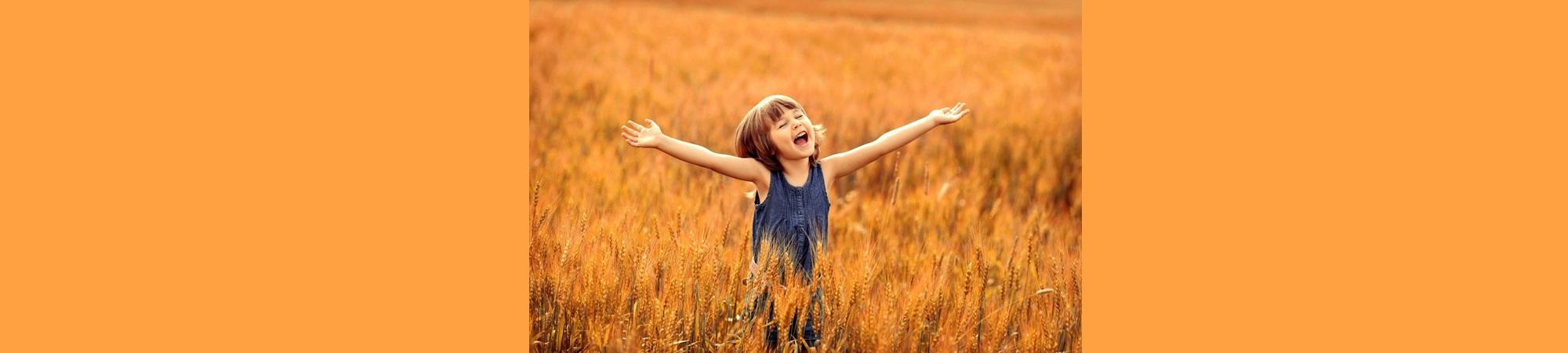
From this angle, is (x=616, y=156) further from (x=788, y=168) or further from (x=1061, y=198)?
(x=1061, y=198)

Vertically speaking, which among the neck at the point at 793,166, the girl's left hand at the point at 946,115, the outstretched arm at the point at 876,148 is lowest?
the neck at the point at 793,166

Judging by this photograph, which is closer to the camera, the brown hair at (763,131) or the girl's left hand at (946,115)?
the brown hair at (763,131)

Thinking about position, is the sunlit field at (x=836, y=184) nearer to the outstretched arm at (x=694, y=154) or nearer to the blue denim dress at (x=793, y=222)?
the blue denim dress at (x=793, y=222)

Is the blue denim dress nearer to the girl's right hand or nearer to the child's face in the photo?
the child's face

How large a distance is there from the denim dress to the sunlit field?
57 millimetres

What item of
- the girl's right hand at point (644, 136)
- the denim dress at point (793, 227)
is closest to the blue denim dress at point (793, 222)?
the denim dress at point (793, 227)

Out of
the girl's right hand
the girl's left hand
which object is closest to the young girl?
the girl's right hand

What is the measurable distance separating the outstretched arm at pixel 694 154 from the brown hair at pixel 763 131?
0.10 ft

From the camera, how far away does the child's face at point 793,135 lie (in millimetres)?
3469

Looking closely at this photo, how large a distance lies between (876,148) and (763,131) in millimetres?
346

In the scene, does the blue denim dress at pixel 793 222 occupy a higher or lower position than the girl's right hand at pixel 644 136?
lower

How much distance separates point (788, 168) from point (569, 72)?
3.01ft

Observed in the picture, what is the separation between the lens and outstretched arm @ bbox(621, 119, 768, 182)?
347cm

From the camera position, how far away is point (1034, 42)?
447cm
